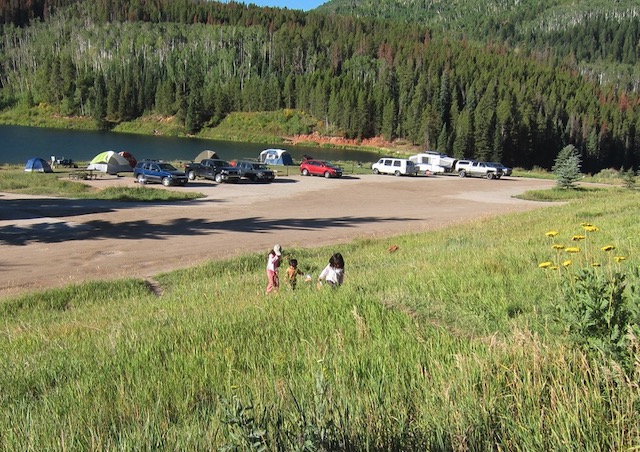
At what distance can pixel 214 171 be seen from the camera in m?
43.0

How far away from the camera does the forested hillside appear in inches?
4530

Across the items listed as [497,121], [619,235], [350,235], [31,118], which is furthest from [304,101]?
[619,235]

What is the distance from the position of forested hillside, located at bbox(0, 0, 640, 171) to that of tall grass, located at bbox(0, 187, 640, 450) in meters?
100

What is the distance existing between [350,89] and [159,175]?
107224 mm

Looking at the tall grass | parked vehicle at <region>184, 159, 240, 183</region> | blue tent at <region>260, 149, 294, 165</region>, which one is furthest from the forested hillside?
the tall grass

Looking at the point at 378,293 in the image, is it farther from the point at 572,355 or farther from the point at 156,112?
the point at 156,112

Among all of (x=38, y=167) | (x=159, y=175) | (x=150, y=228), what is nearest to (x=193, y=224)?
(x=150, y=228)

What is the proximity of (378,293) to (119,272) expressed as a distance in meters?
10.6

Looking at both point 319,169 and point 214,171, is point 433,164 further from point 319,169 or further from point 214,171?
point 214,171

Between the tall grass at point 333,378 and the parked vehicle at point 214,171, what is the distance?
35.8m

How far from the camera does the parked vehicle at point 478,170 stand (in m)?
55.1

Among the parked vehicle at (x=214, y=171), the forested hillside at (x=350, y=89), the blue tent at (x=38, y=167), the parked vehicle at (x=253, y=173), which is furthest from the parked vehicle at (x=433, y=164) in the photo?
the forested hillside at (x=350, y=89)

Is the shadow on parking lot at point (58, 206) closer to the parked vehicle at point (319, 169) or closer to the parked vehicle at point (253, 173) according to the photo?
the parked vehicle at point (253, 173)

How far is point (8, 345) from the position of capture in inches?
247
